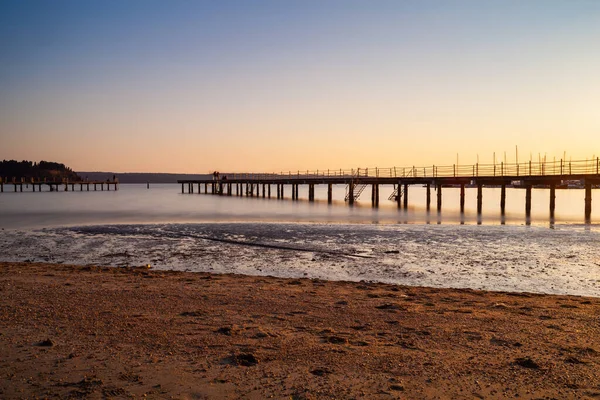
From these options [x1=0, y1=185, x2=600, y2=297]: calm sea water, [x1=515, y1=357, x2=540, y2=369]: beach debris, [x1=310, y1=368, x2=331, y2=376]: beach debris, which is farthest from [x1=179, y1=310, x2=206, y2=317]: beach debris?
[x1=0, y1=185, x2=600, y2=297]: calm sea water

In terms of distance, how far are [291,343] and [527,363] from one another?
279 cm

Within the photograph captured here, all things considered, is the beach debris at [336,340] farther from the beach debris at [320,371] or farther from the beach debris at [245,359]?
the beach debris at [245,359]

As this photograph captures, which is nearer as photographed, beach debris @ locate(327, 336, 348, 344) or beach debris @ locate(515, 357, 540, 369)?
beach debris @ locate(515, 357, 540, 369)

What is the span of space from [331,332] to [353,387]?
1887mm

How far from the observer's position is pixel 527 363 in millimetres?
5816

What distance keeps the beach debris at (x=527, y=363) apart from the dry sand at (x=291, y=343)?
11mm

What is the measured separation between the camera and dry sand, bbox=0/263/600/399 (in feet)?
17.0

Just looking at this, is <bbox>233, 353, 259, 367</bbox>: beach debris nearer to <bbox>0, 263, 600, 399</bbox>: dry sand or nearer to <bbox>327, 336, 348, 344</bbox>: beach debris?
<bbox>0, 263, 600, 399</bbox>: dry sand

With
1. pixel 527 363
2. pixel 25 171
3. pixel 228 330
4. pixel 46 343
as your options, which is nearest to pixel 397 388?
pixel 527 363

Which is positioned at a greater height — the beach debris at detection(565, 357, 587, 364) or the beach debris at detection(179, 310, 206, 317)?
the beach debris at detection(565, 357, 587, 364)

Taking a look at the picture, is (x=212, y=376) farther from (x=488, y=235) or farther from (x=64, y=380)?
(x=488, y=235)

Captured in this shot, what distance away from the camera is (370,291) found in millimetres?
10242

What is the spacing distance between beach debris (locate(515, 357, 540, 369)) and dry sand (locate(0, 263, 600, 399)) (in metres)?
0.01

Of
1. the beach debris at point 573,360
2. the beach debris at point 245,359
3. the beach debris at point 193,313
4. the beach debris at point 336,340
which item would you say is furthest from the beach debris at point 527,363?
the beach debris at point 193,313
